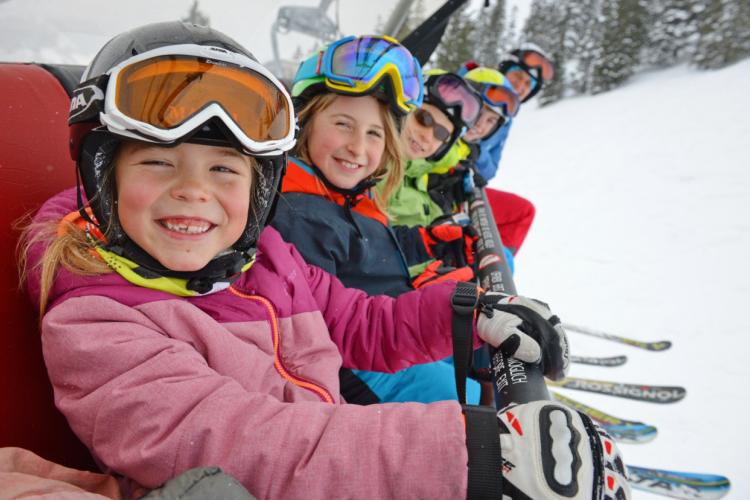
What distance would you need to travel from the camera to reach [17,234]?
1290 mm

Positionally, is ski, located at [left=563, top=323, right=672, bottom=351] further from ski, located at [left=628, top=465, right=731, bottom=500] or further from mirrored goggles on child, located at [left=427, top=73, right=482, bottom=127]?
mirrored goggles on child, located at [left=427, top=73, right=482, bottom=127]

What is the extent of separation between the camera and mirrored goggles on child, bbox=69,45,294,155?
46.6 inches

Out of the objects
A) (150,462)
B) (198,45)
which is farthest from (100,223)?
(150,462)

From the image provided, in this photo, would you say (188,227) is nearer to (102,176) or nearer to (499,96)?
(102,176)

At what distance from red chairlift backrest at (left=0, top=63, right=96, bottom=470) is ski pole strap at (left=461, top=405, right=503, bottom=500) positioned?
1111 millimetres

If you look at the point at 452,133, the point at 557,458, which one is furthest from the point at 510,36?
the point at 557,458

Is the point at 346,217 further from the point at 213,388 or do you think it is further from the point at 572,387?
the point at 572,387

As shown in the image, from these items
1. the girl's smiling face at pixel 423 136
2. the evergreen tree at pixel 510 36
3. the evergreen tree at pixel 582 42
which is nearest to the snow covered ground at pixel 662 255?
the girl's smiling face at pixel 423 136

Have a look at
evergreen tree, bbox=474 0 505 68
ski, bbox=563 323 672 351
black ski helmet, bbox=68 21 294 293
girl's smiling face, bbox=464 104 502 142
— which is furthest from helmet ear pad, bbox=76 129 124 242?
evergreen tree, bbox=474 0 505 68

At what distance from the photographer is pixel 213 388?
100cm

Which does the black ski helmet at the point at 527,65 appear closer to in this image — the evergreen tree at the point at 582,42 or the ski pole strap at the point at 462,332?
the ski pole strap at the point at 462,332

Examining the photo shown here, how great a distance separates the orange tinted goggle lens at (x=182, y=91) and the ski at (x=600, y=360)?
15.1 ft

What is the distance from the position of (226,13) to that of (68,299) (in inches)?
109

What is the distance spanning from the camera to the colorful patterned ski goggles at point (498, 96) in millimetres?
4582
